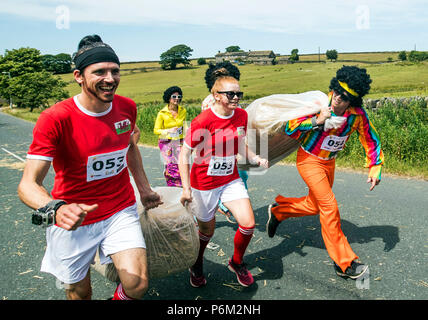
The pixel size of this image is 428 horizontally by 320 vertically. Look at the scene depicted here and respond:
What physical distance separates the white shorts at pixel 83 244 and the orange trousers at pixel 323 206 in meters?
2.09

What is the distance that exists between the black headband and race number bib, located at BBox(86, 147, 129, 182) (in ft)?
2.05

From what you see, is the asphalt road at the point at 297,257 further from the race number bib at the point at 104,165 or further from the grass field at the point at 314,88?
the grass field at the point at 314,88

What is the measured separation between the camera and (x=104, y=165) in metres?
2.73

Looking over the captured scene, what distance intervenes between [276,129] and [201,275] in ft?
6.22

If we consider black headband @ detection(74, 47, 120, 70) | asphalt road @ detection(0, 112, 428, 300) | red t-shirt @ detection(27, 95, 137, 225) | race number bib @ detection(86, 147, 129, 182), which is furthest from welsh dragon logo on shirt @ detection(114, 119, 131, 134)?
asphalt road @ detection(0, 112, 428, 300)

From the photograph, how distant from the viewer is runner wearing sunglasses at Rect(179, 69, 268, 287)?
12.3ft

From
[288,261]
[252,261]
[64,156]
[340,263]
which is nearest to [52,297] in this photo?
[64,156]

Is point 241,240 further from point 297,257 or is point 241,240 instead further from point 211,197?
point 297,257

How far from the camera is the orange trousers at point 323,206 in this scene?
3.88 meters

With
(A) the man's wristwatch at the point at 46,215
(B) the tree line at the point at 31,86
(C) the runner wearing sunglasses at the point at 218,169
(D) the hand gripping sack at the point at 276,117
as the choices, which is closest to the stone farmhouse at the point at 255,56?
(B) the tree line at the point at 31,86

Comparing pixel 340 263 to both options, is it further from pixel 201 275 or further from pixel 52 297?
pixel 52 297

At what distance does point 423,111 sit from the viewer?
12.2 m

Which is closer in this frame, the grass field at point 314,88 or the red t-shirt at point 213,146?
the red t-shirt at point 213,146
